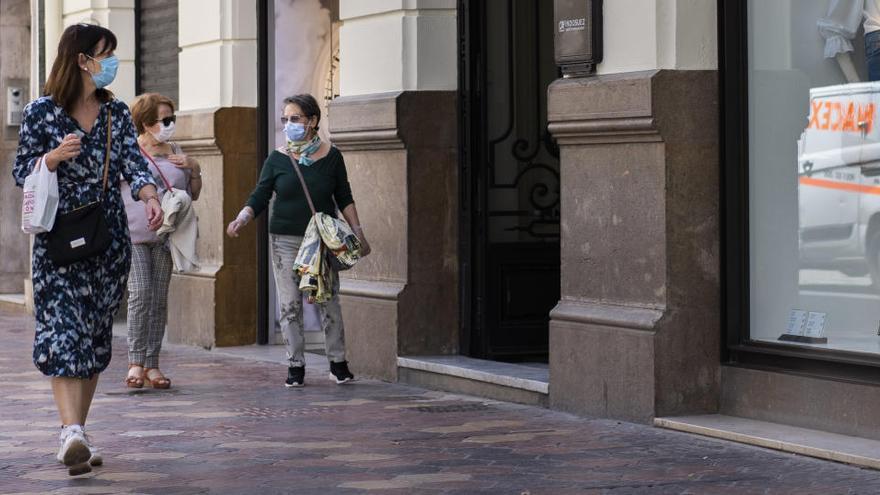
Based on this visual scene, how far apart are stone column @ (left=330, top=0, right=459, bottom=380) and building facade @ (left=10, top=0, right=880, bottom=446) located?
0.04 feet

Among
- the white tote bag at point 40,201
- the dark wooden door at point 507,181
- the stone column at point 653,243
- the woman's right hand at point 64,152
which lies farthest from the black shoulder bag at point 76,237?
the dark wooden door at point 507,181

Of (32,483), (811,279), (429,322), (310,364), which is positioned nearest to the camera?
(32,483)

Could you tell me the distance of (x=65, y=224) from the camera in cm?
773

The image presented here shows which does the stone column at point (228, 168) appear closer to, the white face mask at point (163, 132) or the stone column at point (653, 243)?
the white face mask at point (163, 132)

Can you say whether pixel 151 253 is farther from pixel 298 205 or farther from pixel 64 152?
pixel 64 152

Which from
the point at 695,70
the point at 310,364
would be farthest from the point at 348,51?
the point at 695,70

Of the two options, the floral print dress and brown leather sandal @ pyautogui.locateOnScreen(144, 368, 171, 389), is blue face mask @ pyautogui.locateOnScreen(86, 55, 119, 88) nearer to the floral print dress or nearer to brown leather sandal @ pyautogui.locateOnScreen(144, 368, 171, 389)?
the floral print dress

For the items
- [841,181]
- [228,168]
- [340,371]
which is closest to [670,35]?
[841,181]

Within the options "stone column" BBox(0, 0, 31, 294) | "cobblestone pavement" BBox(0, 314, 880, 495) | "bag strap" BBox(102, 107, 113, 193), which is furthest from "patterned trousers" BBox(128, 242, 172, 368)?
"stone column" BBox(0, 0, 31, 294)

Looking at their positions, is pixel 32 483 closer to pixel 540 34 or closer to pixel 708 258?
pixel 708 258

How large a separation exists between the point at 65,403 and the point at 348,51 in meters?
4.70

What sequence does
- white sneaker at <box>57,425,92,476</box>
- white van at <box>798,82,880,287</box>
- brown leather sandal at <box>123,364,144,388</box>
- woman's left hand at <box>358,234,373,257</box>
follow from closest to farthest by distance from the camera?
1. white sneaker at <box>57,425,92,476</box>
2. white van at <box>798,82,880,287</box>
3. woman's left hand at <box>358,234,373,257</box>
4. brown leather sandal at <box>123,364,144,388</box>

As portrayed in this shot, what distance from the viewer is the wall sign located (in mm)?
9406

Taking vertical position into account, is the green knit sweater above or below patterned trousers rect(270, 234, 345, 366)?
above
